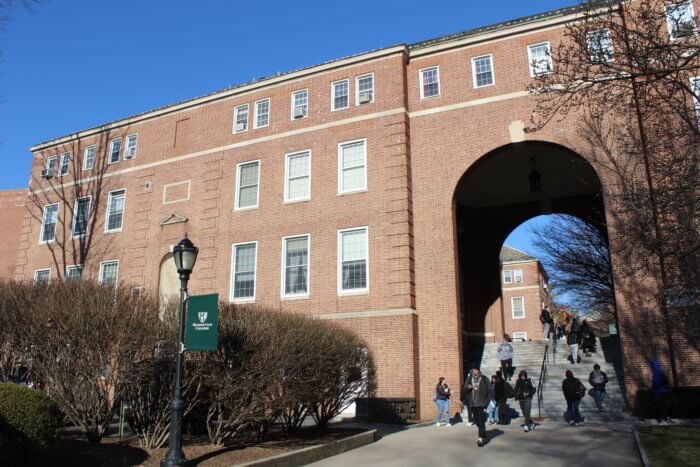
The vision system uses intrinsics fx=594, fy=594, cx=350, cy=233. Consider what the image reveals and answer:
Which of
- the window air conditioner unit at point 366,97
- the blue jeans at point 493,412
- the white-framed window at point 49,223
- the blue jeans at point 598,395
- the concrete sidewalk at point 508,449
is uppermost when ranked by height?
the window air conditioner unit at point 366,97

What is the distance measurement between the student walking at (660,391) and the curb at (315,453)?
7727 millimetres

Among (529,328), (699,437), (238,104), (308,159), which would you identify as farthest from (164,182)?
(529,328)

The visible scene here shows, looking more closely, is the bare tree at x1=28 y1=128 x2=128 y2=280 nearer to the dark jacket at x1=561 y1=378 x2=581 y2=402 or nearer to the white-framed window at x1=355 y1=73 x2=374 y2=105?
the white-framed window at x1=355 y1=73 x2=374 y2=105

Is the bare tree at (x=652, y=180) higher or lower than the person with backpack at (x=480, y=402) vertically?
higher

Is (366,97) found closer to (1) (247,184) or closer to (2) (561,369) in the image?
(1) (247,184)

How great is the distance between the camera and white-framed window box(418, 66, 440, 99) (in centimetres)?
A: 2281

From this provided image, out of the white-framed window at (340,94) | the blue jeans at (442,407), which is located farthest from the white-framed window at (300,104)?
the blue jeans at (442,407)

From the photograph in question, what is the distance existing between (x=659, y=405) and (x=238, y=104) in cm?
2000

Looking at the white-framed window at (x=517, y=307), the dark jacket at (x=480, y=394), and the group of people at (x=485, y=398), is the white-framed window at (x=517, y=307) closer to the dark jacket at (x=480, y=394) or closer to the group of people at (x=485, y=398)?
the group of people at (x=485, y=398)

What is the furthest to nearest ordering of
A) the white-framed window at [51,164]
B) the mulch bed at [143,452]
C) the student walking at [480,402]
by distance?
the white-framed window at [51,164] < the student walking at [480,402] < the mulch bed at [143,452]

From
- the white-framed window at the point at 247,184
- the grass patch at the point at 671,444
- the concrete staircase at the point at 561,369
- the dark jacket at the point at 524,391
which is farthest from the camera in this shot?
the white-framed window at the point at 247,184

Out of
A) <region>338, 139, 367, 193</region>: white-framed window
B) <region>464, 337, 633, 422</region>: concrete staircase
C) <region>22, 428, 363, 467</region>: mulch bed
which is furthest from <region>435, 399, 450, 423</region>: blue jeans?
<region>338, 139, 367, 193</region>: white-framed window

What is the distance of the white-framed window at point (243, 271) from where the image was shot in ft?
78.5

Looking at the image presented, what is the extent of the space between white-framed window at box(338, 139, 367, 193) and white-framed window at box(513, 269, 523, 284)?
42.2 metres
